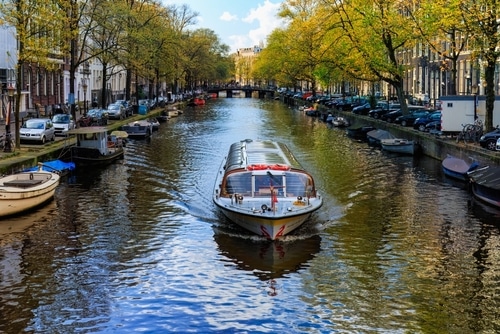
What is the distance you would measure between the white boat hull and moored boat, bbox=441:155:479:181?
20333mm

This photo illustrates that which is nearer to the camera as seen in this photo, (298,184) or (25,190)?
(298,184)

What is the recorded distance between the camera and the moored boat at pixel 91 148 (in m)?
40.7

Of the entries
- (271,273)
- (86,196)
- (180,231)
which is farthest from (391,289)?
(86,196)

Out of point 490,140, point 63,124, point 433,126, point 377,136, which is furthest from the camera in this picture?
point 377,136

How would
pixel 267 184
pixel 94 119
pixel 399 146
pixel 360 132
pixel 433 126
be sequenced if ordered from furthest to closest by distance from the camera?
pixel 360 132 < pixel 94 119 < pixel 433 126 < pixel 399 146 < pixel 267 184

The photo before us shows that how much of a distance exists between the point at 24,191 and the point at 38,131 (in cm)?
1744

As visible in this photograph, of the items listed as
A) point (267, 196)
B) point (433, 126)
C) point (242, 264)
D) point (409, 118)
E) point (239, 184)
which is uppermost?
point (409, 118)

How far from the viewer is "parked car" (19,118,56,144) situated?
42.6 metres

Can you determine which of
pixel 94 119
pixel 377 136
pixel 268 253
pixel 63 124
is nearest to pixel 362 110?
pixel 377 136

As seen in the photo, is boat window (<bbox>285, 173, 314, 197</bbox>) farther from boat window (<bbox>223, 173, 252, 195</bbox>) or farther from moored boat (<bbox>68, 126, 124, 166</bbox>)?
moored boat (<bbox>68, 126, 124, 166</bbox>)

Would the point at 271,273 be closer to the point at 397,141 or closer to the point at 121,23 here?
the point at 397,141

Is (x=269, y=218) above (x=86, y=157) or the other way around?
the other way around

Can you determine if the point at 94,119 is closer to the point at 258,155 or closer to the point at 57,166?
the point at 57,166

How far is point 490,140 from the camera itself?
39.2 meters
